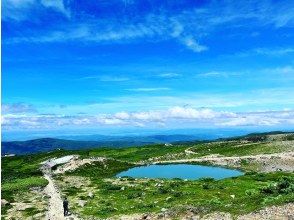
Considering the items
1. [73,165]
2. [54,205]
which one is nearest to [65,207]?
[54,205]

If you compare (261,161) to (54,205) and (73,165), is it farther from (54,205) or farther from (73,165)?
(54,205)

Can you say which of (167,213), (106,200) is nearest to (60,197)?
(106,200)

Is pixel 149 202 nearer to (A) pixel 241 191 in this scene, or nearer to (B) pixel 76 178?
(A) pixel 241 191

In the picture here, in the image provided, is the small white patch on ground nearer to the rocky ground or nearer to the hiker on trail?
the rocky ground

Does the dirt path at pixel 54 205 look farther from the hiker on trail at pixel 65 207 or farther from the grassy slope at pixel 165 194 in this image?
the grassy slope at pixel 165 194

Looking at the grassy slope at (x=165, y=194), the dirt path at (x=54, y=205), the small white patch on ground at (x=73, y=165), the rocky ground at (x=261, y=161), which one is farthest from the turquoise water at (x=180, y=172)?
the dirt path at (x=54, y=205)

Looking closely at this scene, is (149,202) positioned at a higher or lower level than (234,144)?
lower

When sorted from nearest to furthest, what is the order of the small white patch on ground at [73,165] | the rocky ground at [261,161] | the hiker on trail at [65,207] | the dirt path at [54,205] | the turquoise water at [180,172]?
the dirt path at [54,205] < the hiker on trail at [65,207] < the turquoise water at [180,172] < the rocky ground at [261,161] < the small white patch on ground at [73,165]

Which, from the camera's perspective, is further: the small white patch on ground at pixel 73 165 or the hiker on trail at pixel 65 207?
the small white patch on ground at pixel 73 165
